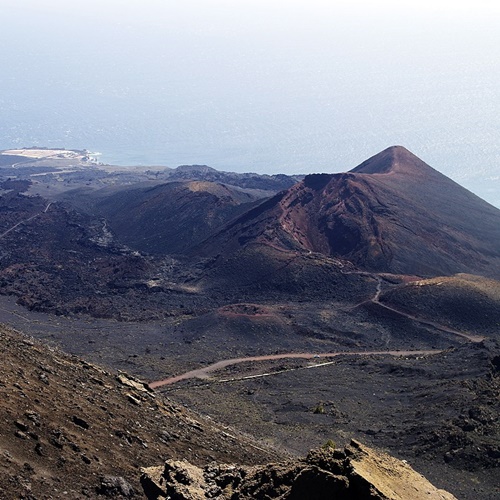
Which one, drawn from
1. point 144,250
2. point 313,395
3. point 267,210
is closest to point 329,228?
point 267,210

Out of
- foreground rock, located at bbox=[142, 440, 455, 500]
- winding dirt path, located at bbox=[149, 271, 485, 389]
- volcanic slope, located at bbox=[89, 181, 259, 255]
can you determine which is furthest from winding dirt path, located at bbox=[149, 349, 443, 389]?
volcanic slope, located at bbox=[89, 181, 259, 255]

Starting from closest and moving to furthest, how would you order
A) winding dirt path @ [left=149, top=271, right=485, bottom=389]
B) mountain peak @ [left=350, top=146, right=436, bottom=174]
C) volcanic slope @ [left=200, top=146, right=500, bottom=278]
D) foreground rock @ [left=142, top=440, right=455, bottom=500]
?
foreground rock @ [left=142, top=440, right=455, bottom=500] < winding dirt path @ [left=149, top=271, right=485, bottom=389] < volcanic slope @ [left=200, top=146, right=500, bottom=278] < mountain peak @ [left=350, top=146, right=436, bottom=174]

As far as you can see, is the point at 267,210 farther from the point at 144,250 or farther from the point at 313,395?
the point at 313,395

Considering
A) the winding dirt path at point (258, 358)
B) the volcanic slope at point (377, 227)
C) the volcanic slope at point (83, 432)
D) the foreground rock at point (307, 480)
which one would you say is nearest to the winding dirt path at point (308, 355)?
the winding dirt path at point (258, 358)

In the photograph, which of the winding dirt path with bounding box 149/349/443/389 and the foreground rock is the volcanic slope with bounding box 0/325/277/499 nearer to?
the foreground rock

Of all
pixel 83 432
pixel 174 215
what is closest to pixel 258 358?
pixel 83 432

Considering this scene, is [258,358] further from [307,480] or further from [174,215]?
[174,215]

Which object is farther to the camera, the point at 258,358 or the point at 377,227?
the point at 377,227
